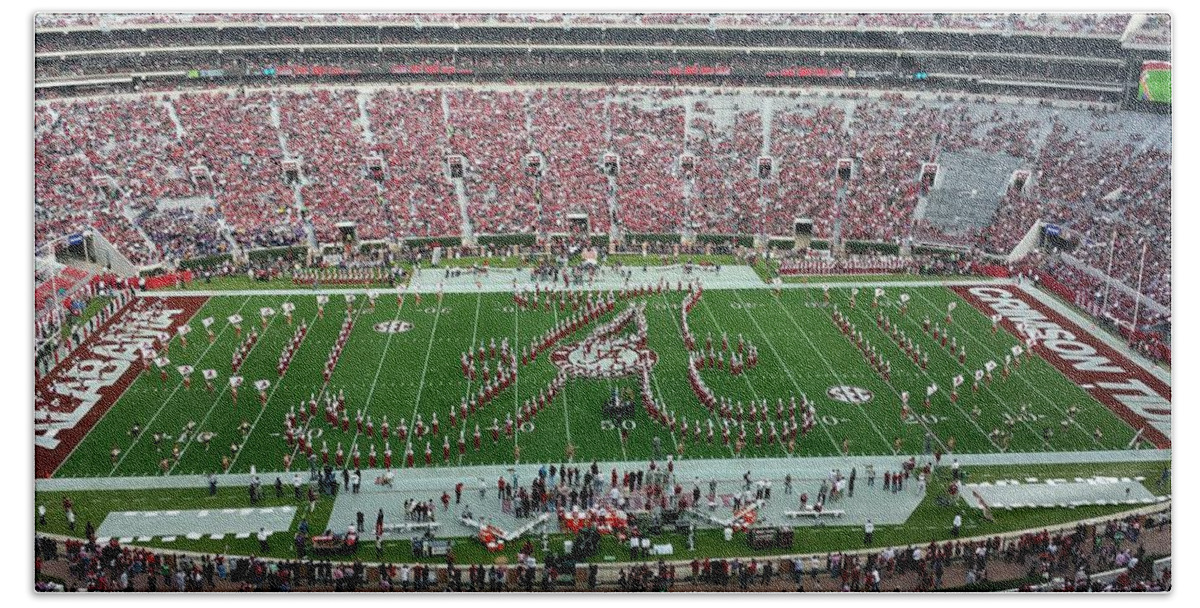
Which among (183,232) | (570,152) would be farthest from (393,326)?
(570,152)

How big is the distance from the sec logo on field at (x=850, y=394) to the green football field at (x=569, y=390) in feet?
0.21

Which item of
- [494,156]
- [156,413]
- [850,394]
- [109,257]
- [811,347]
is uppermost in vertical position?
[494,156]

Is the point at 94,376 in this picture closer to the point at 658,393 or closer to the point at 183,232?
the point at 183,232

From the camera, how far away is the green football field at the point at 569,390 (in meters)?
15.6

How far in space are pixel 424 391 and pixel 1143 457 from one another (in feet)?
34.5

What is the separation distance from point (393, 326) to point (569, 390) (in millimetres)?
4804

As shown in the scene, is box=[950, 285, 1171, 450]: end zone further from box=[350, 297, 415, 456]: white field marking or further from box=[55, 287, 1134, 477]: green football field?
box=[350, 297, 415, 456]: white field marking

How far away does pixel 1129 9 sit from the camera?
535 inches

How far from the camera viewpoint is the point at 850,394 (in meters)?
17.6

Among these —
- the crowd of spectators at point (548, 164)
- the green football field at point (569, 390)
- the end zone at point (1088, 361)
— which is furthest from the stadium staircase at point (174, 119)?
the end zone at point (1088, 361)

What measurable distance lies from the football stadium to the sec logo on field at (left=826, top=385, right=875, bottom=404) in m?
0.09

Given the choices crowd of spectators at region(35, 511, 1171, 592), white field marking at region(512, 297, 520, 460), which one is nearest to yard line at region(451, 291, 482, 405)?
white field marking at region(512, 297, 520, 460)

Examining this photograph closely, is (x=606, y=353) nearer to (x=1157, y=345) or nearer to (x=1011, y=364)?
(x=1011, y=364)

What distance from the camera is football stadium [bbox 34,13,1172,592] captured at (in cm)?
1325
